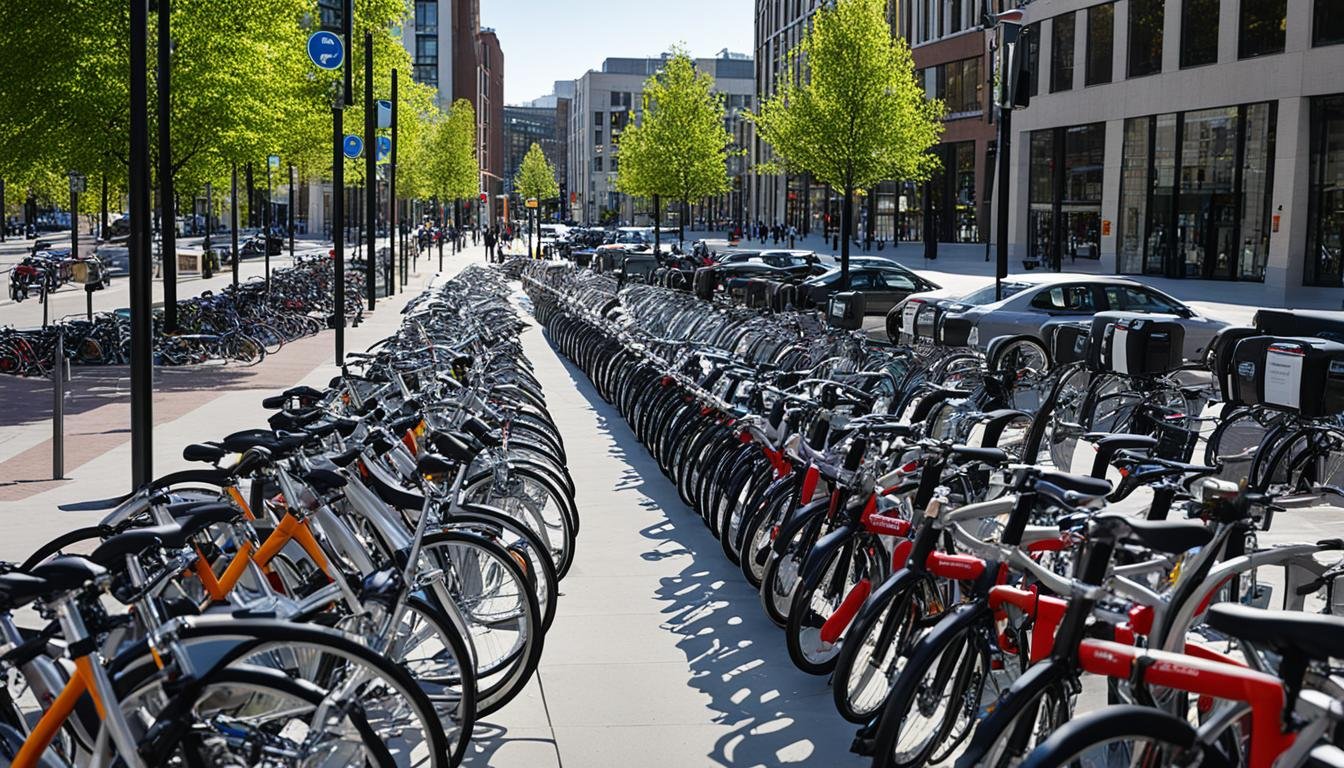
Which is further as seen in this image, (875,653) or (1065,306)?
(1065,306)

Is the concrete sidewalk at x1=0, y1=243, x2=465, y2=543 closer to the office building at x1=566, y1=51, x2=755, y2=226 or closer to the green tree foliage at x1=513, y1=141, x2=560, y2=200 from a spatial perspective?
the green tree foliage at x1=513, y1=141, x2=560, y2=200

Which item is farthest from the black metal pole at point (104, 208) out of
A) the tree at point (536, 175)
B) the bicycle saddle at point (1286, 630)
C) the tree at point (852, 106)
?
the tree at point (536, 175)

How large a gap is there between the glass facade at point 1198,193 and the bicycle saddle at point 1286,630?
136 ft

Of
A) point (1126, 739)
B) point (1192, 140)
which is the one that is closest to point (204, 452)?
point (1126, 739)

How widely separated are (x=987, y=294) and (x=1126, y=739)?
16959mm

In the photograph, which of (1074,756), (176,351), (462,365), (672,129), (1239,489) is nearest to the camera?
(1074,756)

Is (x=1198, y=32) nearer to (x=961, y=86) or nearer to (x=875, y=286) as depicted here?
(x=875, y=286)

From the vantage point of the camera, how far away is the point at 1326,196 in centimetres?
3909

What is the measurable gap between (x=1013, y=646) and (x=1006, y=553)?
16.2 inches

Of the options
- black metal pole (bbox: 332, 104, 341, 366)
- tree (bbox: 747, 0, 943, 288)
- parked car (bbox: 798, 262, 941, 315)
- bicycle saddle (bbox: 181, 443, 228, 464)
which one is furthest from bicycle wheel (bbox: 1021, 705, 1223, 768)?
tree (bbox: 747, 0, 943, 288)

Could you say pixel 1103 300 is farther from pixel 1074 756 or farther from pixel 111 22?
pixel 1074 756

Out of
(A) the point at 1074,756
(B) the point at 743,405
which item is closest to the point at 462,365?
(B) the point at 743,405

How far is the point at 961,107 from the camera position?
7025 centimetres

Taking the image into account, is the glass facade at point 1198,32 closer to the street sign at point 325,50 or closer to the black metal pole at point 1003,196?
the black metal pole at point 1003,196
